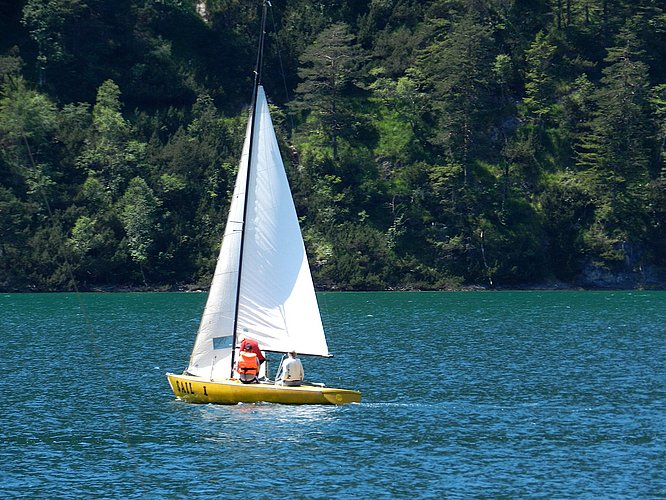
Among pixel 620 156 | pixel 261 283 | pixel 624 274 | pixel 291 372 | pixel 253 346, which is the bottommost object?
pixel 624 274

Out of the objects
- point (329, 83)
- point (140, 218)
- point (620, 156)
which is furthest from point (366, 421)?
point (620, 156)

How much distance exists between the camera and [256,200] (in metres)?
47.0

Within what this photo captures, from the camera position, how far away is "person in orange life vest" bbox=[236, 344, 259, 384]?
4578cm

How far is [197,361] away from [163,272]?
72.6 m

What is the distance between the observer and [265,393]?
45.8m

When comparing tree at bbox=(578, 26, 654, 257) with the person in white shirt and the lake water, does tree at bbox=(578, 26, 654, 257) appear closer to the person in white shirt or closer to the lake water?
the lake water

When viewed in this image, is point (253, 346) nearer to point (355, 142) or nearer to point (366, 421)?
point (366, 421)

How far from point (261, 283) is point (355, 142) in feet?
281

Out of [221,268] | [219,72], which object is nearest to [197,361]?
[221,268]

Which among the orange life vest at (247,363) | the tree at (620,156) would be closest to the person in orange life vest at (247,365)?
the orange life vest at (247,363)

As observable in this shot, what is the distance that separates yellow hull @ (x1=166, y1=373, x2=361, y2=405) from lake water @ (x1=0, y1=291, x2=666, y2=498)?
453 millimetres

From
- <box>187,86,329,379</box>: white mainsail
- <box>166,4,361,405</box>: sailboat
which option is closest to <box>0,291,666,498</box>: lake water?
<box>166,4,361,405</box>: sailboat

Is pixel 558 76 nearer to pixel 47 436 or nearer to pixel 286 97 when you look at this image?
pixel 286 97

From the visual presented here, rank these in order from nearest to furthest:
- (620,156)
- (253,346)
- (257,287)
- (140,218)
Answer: (253,346) < (257,287) < (140,218) < (620,156)
